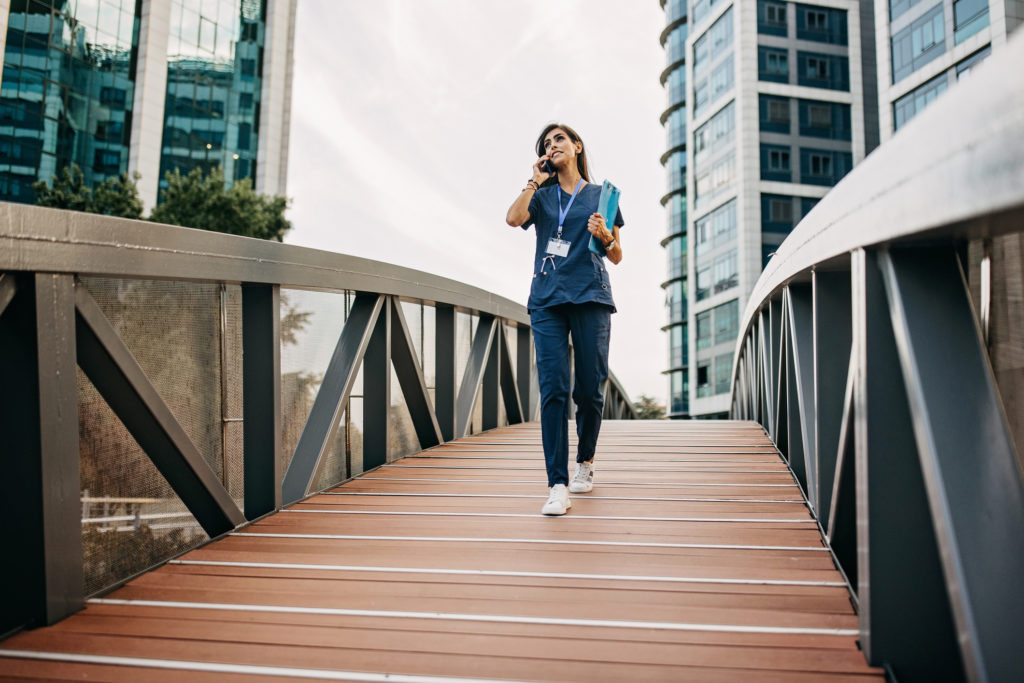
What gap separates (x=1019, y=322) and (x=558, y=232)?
244 centimetres

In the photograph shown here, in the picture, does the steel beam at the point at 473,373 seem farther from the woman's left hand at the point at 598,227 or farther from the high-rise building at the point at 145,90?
the high-rise building at the point at 145,90

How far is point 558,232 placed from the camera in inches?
155

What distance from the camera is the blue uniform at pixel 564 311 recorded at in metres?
3.79

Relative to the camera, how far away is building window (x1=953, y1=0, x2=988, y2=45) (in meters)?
23.3

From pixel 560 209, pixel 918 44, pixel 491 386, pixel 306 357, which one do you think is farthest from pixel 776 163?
pixel 306 357

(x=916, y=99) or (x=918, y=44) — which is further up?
(x=918, y=44)

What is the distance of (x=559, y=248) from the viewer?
3885 millimetres

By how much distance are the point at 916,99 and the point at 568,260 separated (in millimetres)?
26961

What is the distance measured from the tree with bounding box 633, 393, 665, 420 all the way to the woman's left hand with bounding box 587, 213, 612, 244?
50130mm

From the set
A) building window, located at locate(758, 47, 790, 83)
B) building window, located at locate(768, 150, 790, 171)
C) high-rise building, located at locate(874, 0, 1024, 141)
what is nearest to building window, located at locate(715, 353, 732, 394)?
building window, located at locate(768, 150, 790, 171)

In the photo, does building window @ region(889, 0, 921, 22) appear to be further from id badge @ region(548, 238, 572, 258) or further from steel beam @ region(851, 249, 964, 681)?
steel beam @ region(851, 249, 964, 681)

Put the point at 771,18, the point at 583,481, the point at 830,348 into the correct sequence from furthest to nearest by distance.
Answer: the point at 771,18 → the point at 583,481 → the point at 830,348

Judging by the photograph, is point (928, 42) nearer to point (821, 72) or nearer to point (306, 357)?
point (821, 72)

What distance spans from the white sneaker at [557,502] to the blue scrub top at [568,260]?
0.90 metres
